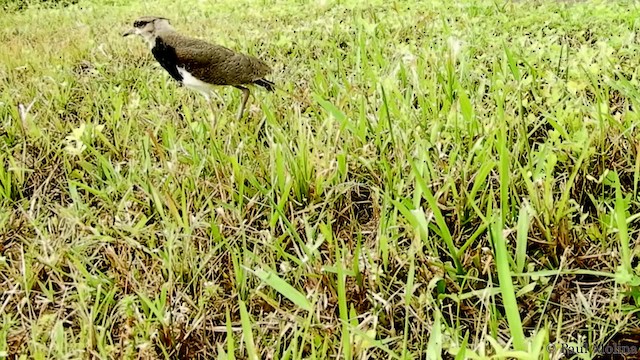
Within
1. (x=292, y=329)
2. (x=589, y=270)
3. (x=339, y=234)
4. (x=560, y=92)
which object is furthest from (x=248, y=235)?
(x=560, y=92)

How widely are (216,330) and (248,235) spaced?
1.32 ft

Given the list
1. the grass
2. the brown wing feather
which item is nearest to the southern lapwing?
the brown wing feather

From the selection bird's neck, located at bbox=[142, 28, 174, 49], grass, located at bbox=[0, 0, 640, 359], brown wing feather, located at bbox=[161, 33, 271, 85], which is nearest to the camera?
grass, located at bbox=[0, 0, 640, 359]

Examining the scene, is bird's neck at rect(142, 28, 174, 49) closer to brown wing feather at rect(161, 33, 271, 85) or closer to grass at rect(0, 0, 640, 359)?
brown wing feather at rect(161, 33, 271, 85)

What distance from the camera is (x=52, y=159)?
2.59 metres

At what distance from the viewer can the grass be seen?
162 centimetres

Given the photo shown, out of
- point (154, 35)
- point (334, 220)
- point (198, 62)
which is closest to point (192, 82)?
point (198, 62)

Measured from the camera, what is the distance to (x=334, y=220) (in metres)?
1.99

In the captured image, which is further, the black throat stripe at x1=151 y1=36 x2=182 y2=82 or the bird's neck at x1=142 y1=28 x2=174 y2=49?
the bird's neck at x1=142 y1=28 x2=174 y2=49

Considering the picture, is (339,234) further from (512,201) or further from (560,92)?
(560,92)

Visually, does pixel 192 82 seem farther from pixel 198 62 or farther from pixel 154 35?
pixel 154 35

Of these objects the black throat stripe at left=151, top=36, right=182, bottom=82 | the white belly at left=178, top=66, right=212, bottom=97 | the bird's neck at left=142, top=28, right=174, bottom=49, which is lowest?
the white belly at left=178, top=66, right=212, bottom=97

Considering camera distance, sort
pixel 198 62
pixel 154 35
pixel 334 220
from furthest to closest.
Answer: pixel 154 35 < pixel 198 62 < pixel 334 220

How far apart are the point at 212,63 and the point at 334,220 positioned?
1.11 meters
